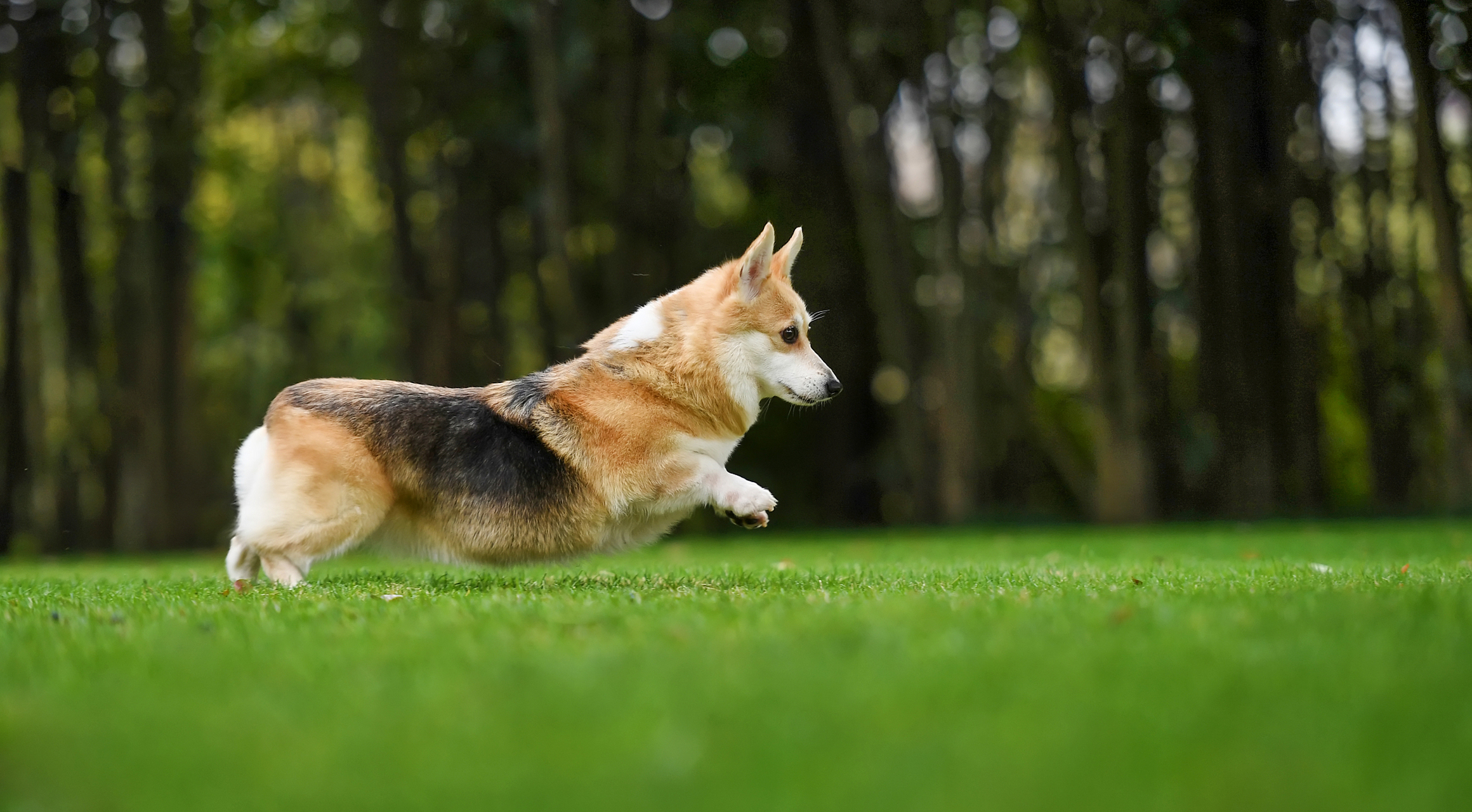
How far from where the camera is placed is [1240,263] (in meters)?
17.8

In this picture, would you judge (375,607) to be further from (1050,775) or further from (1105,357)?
(1105,357)

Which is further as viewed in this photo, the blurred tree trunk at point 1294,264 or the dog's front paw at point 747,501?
the blurred tree trunk at point 1294,264

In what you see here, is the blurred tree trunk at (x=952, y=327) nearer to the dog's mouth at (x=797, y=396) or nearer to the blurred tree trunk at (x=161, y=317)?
the blurred tree trunk at (x=161, y=317)

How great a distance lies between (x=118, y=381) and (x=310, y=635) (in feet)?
49.2

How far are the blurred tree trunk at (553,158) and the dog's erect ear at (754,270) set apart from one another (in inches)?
398

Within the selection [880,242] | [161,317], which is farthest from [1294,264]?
[161,317]

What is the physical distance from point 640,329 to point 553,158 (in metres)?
11.0

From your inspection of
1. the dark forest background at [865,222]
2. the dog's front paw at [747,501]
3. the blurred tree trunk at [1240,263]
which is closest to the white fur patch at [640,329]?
the dog's front paw at [747,501]

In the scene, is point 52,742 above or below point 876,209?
below

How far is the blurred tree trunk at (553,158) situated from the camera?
16.7 metres

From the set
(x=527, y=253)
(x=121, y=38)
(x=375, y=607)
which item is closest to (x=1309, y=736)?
(x=375, y=607)

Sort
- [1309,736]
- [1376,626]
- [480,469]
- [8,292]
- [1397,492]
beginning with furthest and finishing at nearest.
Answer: [1397,492], [8,292], [480,469], [1376,626], [1309,736]

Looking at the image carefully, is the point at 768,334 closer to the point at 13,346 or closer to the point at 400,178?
the point at 400,178

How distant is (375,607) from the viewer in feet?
16.3
